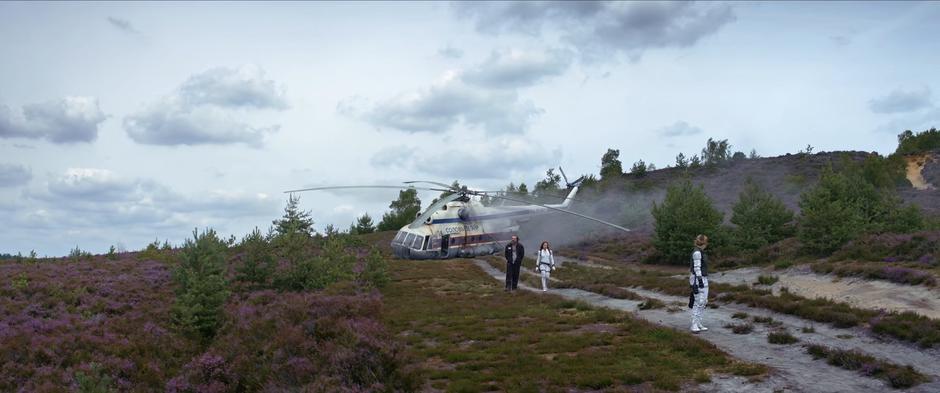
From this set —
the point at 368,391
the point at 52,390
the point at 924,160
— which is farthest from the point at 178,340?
the point at 924,160

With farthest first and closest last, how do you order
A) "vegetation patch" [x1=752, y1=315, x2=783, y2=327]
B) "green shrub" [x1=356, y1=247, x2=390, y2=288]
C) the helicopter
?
the helicopter, "green shrub" [x1=356, y1=247, x2=390, y2=288], "vegetation patch" [x1=752, y1=315, x2=783, y2=327]

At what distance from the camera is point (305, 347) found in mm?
14102

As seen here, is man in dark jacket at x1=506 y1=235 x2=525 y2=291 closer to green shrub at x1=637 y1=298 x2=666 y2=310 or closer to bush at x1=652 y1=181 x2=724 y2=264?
green shrub at x1=637 y1=298 x2=666 y2=310

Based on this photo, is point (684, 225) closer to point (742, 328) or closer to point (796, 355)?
point (742, 328)

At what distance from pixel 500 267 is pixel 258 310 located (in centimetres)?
2192

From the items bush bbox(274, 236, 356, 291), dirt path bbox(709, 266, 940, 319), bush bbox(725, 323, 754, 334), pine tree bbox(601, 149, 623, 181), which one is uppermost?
pine tree bbox(601, 149, 623, 181)

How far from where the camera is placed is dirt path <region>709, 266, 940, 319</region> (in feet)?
65.0

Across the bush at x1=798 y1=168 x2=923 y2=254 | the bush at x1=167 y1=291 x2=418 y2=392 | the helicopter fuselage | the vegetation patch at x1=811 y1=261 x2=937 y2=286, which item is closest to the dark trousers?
the bush at x1=167 y1=291 x2=418 y2=392

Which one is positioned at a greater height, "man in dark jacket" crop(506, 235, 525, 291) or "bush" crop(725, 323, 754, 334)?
"man in dark jacket" crop(506, 235, 525, 291)

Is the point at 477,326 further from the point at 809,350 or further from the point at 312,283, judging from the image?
the point at 312,283

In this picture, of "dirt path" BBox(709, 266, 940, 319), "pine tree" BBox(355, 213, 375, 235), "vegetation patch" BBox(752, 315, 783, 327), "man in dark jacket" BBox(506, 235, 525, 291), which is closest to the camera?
"vegetation patch" BBox(752, 315, 783, 327)

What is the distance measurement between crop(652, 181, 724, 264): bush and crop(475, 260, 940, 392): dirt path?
21615 mm

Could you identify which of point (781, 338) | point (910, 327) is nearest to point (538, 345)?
point (781, 338)

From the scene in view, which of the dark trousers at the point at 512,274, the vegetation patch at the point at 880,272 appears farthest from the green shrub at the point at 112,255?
the vegetation patch at the point at 880,272
